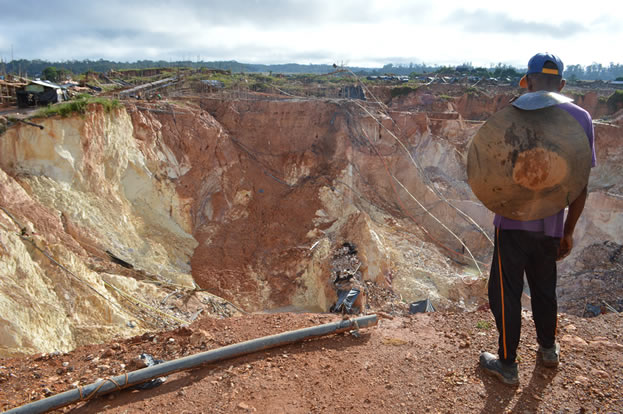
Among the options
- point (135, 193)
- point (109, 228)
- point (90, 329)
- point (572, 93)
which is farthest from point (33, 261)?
point (572, 93)

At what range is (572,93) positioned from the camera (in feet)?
115

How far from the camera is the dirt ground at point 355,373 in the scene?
8.78ft

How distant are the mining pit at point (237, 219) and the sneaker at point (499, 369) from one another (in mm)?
5870

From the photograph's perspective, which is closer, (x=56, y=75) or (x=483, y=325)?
(x=483, y=325)

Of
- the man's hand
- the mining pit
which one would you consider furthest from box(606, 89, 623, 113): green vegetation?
the man's hand

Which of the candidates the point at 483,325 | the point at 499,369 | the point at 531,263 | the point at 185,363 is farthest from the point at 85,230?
the point at 531,263

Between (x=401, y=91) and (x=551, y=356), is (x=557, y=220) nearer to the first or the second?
(x=551, y=356)

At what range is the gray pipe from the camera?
2.72 metres

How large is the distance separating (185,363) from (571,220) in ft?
10.2

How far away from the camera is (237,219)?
14.0 meters

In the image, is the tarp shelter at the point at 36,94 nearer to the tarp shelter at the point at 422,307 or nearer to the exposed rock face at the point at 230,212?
the exposed rock face at the point at 230,212

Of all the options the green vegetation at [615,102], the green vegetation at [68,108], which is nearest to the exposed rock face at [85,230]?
the green vegetation at [68,108]

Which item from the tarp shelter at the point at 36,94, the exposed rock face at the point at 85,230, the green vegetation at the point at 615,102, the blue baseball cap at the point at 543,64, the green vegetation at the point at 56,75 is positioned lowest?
the exposed rock face at the point at 85,230

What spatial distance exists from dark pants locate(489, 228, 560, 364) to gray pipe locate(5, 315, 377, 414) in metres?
1.17
